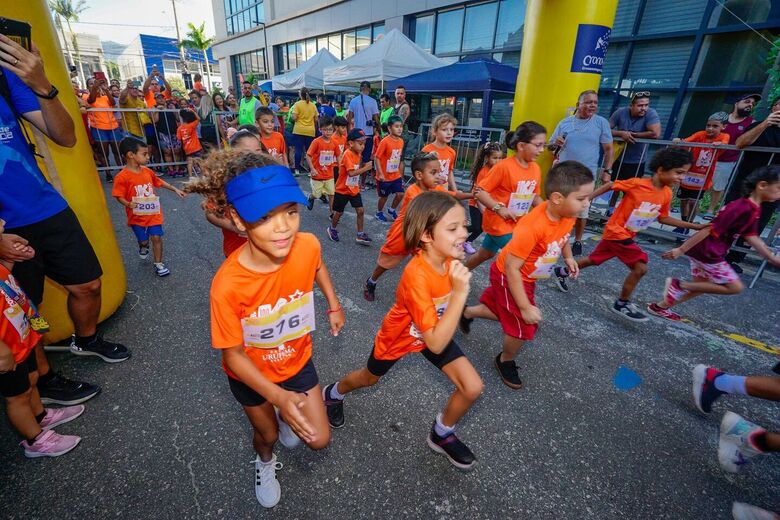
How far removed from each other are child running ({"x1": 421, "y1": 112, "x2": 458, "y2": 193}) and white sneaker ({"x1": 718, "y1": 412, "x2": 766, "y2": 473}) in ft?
12.1

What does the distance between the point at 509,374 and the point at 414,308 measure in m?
1.42

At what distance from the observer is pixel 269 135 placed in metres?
5.68

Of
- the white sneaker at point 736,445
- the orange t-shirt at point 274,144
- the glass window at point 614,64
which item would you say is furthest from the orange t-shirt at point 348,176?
the glass window at point 614,64

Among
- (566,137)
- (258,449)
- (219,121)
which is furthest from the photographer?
(219,121)

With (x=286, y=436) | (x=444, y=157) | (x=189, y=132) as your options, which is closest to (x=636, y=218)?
(x=444, y=157)

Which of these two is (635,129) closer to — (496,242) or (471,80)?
(496,242)

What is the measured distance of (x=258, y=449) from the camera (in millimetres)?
1941

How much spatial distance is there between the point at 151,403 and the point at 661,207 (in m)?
4.94

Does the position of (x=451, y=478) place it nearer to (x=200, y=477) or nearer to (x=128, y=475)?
(x=200, y=477)

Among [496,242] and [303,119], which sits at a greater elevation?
[303,119]

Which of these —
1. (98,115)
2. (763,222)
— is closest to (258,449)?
(763,222)

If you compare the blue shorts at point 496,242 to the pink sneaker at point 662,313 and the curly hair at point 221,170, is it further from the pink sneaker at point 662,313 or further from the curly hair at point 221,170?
the curly hair at point 221,170

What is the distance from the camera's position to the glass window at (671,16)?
27.9 feet

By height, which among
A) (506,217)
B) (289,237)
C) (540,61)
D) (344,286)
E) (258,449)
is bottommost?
(344,286)
